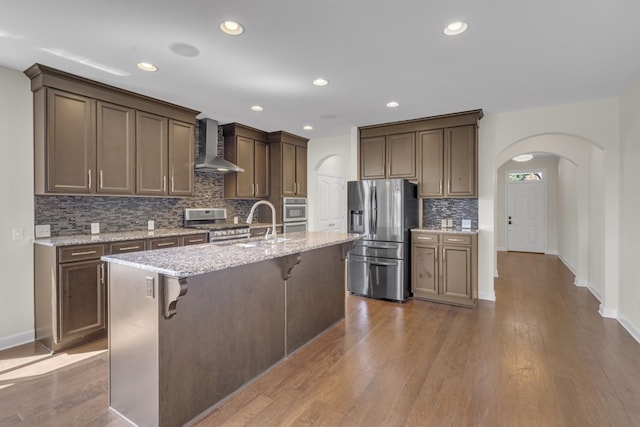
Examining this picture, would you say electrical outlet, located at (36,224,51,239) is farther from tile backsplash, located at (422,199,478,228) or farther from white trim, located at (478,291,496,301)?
white trim, located at (478,291,496,301)

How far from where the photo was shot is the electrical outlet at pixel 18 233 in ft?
9.71

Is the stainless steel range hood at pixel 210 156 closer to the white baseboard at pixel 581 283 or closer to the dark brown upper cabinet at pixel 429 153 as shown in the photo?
→ the dark brown upper cabinet at pixel 429 153

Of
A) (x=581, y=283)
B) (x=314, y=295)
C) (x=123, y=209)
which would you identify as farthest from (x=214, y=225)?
(x=581, y=283)

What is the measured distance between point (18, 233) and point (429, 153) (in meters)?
4.86

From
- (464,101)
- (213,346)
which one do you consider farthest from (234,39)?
(464,101)

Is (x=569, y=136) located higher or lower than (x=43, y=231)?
higher

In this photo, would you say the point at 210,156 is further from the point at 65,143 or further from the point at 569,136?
the point at 569,136

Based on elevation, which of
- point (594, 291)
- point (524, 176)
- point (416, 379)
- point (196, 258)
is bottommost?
point (416, 379)

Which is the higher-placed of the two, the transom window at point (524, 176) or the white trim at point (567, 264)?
the transom window at point (524, 176)

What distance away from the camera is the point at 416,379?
2.39m

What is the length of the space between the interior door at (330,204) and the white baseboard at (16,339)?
4.46 m

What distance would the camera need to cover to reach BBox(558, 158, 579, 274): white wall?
6022 millimetres

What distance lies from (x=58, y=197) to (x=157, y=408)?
2.73 meters

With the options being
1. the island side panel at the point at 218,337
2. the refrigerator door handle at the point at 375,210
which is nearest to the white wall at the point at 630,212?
the refrigerator door handle at the point at 375,210
